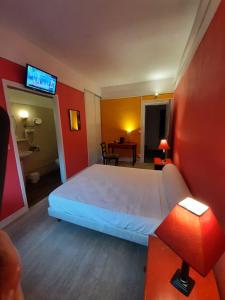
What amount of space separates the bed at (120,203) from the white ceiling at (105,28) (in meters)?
2.13

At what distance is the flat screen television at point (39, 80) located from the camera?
224 cm

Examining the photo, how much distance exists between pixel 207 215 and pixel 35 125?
13.1 feet

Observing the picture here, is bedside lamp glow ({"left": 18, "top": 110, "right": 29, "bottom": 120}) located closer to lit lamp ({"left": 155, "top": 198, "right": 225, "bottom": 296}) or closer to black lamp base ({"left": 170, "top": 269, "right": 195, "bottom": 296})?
lit lamp ({"left": 155, "top": 198, "right": 225, "bottom": 296})

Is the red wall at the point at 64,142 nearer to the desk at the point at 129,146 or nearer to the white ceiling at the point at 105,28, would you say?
the white ceiling at the point at 105,28

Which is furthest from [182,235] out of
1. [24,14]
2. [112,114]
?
[112,114]

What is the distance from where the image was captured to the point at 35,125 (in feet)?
12.0

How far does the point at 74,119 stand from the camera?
3.62m

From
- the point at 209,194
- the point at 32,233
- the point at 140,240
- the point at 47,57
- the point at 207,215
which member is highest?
the point at 47,57

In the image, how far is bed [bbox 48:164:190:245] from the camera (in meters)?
1.46

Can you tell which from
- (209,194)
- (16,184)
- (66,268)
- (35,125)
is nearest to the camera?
(209,194)

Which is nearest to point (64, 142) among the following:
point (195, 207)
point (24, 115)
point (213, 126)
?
point (24, 115)

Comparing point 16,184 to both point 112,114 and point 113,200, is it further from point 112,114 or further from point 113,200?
point 112,114

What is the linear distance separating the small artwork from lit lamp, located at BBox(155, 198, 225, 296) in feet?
10.5

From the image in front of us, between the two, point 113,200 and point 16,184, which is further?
point 16,184
